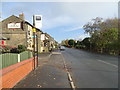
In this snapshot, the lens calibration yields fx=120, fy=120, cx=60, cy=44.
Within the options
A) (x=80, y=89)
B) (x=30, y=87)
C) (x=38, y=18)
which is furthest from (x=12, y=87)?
(x=38, y=18)

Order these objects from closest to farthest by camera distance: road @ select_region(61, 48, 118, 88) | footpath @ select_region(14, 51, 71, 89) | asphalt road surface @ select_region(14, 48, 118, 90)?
footpath @ select_region(14, 51, 71, 89) → asphalt road surface @ select_region(14, 48, 118, 90) → road @ select_region(61, 48, 118, 88)

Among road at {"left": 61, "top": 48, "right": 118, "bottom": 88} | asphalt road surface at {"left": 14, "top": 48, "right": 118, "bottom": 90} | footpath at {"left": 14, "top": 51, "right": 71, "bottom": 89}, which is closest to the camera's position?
footpath at {"left": 14, "top": 51, "right": 71, "bottom": 89}

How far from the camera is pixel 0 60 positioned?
5109 millimetres

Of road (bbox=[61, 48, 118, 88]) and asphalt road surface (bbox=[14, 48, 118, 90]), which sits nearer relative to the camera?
asphalt road surface (bbox=[14, 48, 118, 90])

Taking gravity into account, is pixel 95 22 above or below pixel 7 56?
above

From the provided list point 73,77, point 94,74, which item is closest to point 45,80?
point 73,77

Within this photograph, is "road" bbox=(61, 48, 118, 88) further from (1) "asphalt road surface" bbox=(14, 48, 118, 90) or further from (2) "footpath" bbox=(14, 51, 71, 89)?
(2) "footpath" bbox=(14, 51, 71, 89)

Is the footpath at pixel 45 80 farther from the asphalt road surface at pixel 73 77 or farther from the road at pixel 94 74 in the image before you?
the road at pixel 94 74

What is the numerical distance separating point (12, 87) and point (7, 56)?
1.58 meters

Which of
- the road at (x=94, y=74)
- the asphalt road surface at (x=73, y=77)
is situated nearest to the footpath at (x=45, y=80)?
the asphalt road surface at (x=73, y=77)

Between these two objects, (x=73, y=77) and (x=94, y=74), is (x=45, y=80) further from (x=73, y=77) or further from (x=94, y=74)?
(x=94, y=74)

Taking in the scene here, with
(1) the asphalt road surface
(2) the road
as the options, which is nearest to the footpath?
(1) the asphalt road surface

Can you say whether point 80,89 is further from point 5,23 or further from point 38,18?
point 5,23

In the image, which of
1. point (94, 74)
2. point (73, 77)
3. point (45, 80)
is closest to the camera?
point (45, 80)
